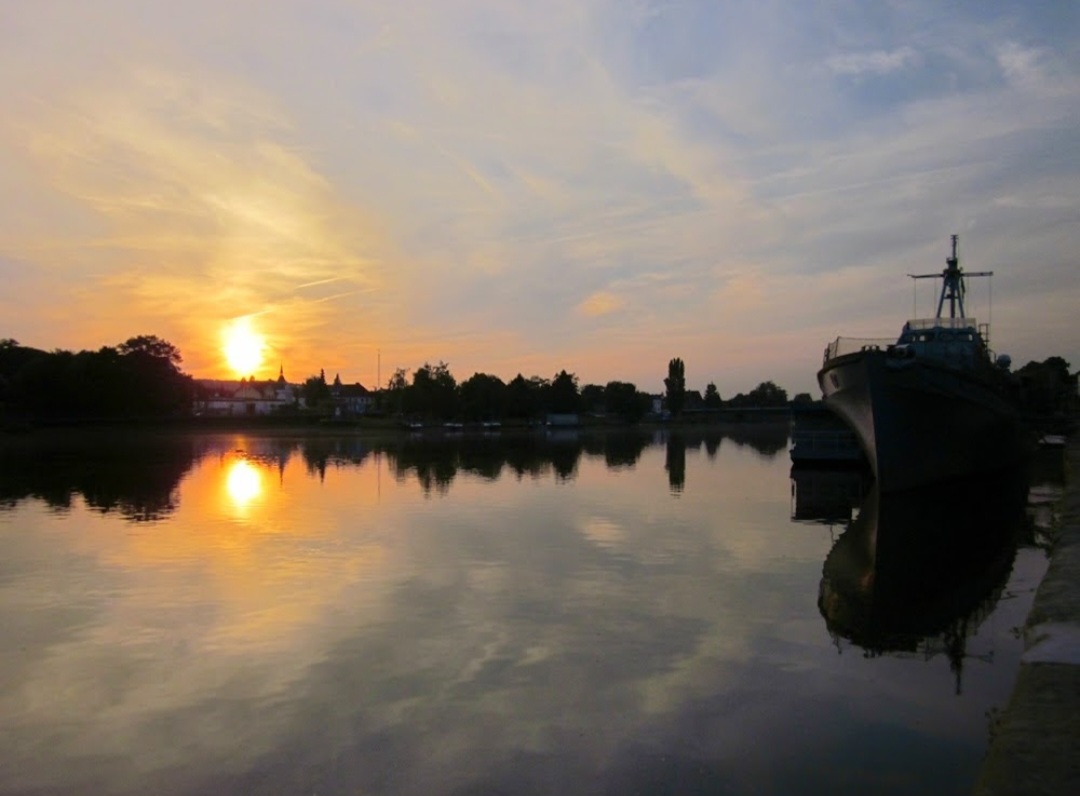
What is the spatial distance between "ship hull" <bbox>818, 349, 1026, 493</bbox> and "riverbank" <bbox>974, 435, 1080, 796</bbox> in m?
16.5

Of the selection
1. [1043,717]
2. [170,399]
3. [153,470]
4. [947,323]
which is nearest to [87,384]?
[170,399]

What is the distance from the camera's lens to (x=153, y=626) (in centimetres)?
1305

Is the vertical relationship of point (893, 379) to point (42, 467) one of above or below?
above

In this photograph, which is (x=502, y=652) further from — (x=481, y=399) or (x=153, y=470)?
(x=481, y=399)

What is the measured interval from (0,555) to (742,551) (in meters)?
17.2

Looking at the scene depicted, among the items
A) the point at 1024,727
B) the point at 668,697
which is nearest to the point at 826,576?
the point at 668,697

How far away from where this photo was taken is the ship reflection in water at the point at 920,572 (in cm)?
1296

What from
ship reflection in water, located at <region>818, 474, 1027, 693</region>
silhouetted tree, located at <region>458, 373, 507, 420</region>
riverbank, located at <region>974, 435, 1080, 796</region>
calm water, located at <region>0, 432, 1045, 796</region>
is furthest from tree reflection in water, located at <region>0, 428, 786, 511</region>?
silhouetted tree, located at <region>458, 373, 507, 420</region>

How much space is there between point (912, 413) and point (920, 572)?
43.6 ft

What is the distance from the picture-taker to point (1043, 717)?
24.9 ft

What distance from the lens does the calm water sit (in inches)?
318

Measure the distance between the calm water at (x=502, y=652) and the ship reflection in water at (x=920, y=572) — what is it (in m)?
0.09

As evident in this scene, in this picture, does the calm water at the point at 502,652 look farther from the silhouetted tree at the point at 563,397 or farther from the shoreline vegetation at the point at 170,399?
the silhouetted tree at the point at 563,397

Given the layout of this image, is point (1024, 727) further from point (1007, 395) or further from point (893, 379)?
point (1007, 395)
